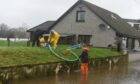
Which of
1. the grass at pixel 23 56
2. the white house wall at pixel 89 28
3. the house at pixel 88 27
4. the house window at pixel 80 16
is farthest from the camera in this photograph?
the house window at pixel 80 16

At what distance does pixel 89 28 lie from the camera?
38500mm

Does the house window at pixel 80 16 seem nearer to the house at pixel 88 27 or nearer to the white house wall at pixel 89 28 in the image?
the house at pixel 88 27

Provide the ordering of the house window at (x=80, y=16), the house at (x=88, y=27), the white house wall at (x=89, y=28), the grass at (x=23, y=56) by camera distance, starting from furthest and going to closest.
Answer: the house window at (x=80, y=16) → the white house wall at (x=89, y=28) → the house at (x=88, y=27) → the grass at (x=23, y=56)

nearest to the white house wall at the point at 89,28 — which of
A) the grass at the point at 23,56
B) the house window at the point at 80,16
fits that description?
the house window at the point at 80,16

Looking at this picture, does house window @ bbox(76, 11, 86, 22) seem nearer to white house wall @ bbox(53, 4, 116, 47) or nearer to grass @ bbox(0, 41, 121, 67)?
white house wall @ bbox(53, 4, 116, 47)

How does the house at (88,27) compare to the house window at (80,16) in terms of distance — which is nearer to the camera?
the house at (88,27)

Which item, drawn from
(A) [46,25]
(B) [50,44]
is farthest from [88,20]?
(B) [50,44]

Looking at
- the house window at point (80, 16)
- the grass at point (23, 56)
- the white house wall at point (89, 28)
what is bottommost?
the grass at point (23, 56)

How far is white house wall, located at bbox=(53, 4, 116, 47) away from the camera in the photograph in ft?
124

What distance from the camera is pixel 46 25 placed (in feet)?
150

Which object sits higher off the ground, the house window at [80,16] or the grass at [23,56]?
the house window at [80,16]

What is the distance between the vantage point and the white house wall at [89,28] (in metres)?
37.7

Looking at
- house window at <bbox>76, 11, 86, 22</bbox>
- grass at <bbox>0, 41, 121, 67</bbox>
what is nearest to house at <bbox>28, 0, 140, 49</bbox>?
house window at <bbox>76, 11, 86, 22</bbox>

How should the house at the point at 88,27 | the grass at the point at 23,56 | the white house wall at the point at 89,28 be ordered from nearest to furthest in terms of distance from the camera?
the grass at the point at 23,56 → the house at the point at 88,27 → the white house wall at the point at 89,28
